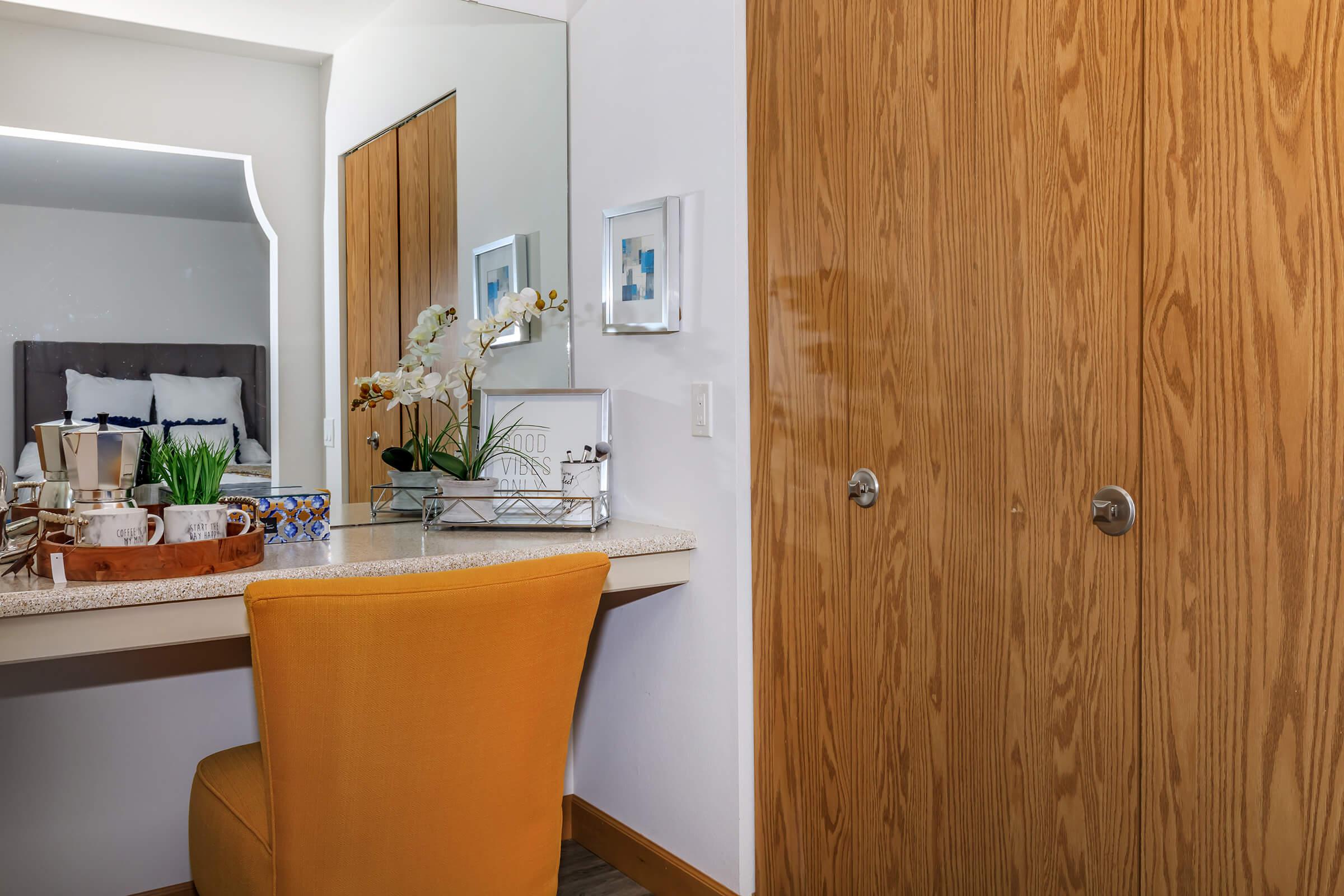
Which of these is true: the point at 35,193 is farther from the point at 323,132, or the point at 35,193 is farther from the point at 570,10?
the point at 570,10

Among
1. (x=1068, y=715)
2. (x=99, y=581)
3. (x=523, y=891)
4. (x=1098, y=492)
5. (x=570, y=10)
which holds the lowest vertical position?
(x=523, y=891)

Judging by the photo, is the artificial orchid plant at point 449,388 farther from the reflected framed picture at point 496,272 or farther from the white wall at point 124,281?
the white wall at point 124,281

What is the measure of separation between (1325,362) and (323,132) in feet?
6.47

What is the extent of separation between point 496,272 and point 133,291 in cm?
81

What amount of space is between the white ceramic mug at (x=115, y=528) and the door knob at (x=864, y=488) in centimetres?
116

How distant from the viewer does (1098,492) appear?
123cm

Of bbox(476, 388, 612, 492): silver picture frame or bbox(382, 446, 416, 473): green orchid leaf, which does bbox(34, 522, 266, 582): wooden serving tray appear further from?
bbox(476, 388, 612, 492): silver picture frame

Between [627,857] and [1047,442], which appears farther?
[627,857]

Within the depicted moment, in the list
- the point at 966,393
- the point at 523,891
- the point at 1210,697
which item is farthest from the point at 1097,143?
the point at 523,891

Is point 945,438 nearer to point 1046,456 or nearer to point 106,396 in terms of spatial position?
point 1046,456

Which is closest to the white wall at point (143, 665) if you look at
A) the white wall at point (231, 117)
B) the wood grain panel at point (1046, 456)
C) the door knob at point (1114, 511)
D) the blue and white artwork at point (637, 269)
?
the white wall at point (231, 117)

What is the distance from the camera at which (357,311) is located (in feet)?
7.17

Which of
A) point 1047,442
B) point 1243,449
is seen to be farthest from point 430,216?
point 1243,449

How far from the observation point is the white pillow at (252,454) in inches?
79.1
